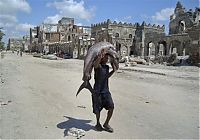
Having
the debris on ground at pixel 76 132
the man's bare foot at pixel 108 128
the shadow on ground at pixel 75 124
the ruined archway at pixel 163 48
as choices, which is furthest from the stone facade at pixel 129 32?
the debris on ground at pixel 76 132

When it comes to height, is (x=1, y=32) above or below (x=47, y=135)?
above

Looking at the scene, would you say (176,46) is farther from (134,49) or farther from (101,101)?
(101,101)

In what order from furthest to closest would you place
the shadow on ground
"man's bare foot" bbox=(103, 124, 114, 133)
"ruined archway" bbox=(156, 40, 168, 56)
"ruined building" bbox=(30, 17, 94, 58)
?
"ruined building" bbox=(30, 17, 94, 58)
"ruined archway" bbox=(156, 40, 168, 56)
the shadow on ground
"man's bare foot" bbox=(103, 124, 114, 133)

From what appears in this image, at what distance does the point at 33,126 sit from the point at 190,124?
3.86 meters

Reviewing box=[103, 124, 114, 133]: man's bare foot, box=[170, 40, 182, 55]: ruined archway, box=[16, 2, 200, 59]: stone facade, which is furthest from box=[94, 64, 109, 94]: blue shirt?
box=[170, 40, 182, 55]: ruined archway

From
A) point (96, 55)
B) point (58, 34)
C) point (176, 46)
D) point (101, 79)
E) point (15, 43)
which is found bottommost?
point (101, 79)

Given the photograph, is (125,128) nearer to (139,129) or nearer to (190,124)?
(139,129)

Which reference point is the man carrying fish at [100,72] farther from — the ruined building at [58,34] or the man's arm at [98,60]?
the ruined building at [58,34]

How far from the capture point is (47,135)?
5969 millimetres

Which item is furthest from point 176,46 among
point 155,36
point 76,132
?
point 76,132

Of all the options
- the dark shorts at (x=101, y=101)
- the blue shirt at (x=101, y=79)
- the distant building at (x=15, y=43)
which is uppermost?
the distant building at (x=15, y=43)

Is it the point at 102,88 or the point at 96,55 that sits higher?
the point at 96,55

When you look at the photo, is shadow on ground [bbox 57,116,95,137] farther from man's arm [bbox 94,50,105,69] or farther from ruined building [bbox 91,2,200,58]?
ruined building [bbox 91,2,200,58]

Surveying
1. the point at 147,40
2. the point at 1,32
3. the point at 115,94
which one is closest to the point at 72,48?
the point at 147,40
